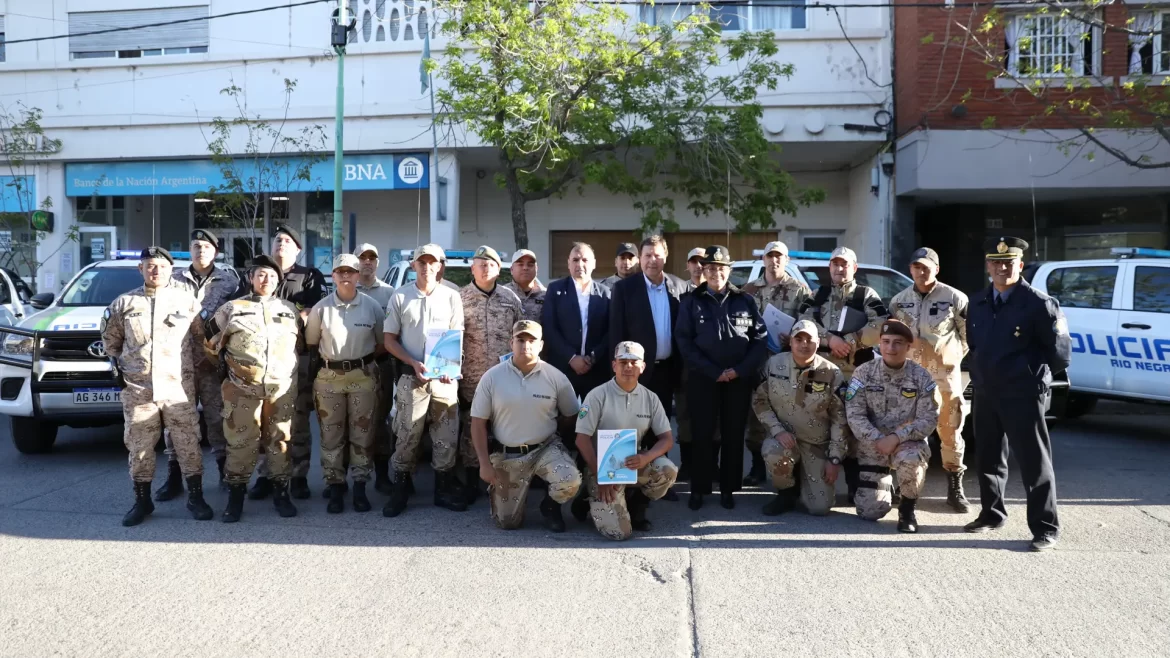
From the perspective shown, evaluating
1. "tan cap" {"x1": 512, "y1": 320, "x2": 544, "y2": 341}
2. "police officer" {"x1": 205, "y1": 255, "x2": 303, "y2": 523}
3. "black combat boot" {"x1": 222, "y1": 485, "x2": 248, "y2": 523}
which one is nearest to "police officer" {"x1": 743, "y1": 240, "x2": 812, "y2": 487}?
"tan cap" {"x1": 512, "y1": 320, "x2": 544, "y2": 341}

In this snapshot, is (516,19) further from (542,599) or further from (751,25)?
(542,599)

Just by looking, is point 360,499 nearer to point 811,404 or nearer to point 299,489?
point 299,489

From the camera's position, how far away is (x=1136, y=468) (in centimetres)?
812

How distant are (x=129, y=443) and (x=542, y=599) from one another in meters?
3.28

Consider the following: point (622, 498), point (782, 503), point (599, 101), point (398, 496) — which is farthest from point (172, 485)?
point (599, 101)

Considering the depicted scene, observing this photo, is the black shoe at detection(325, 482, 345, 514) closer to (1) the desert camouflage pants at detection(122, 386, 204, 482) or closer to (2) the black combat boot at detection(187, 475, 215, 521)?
(2) the black combat boot at detection(187, 475, 215, 521)

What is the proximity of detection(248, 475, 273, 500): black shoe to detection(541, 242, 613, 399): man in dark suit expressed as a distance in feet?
7.69

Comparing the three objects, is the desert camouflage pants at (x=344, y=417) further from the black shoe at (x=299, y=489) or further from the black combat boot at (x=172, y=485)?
the black combat boot at (x=172, y=485)

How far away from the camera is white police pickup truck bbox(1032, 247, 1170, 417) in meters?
8.90

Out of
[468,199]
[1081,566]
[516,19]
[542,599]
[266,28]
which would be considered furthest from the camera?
[468,199]

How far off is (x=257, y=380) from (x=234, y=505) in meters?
0.87

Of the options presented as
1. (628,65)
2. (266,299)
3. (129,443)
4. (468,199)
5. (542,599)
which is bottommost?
(542,599)

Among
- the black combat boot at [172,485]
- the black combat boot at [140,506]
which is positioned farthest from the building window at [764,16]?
the black combat boot at [140,506]

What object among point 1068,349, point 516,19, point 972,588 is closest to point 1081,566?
point 972,588
